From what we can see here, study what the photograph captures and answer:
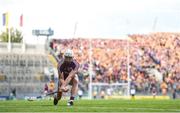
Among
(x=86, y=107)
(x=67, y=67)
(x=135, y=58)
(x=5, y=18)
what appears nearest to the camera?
(x=86, y=107)

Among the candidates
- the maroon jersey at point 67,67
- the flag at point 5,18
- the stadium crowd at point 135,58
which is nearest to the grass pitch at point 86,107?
the maroon jersey at point 67,67

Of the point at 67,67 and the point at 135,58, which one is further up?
the point at 67,67

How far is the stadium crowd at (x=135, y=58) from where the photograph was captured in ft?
192

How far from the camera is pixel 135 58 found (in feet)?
207

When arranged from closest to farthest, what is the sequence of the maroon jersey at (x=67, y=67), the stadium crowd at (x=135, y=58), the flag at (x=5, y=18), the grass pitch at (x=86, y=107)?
the grass pitch at (x=86, y=107)
the maroon jersey at (x=67, y=67)
the stadium crowd at (x=135, y=58)
the flag at (x=5, y=18)

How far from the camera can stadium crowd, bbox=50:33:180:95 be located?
58625 mm

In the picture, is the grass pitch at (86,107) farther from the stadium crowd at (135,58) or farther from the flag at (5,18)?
the flag at (5,18)

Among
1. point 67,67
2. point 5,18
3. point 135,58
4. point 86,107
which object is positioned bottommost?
point 135,58

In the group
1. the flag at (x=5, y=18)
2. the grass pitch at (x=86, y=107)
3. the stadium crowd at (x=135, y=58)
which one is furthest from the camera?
the flag at (x=5, y=18)

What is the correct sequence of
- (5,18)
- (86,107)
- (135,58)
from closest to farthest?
(86,107) < (135,58) < (5,18)

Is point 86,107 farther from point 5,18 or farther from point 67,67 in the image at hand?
point 5,18

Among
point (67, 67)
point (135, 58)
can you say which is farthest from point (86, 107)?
point (135, 58)

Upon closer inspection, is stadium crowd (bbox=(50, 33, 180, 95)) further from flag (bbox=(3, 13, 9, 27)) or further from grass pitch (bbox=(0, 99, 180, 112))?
grass pitch (bbox=(0, 99, 180, 112))

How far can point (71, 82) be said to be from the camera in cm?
1888
